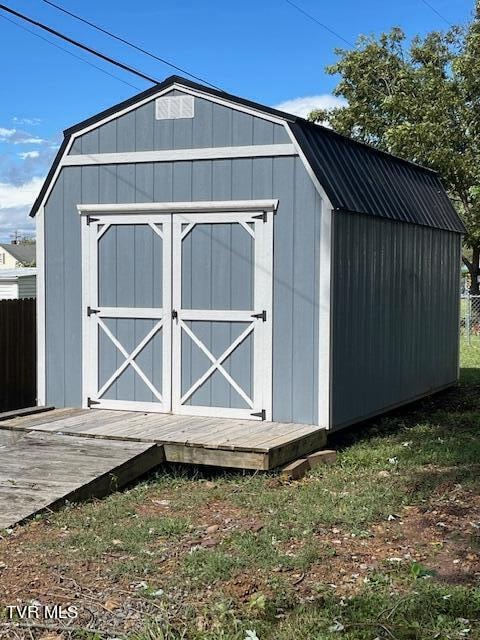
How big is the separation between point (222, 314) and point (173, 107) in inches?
84.6

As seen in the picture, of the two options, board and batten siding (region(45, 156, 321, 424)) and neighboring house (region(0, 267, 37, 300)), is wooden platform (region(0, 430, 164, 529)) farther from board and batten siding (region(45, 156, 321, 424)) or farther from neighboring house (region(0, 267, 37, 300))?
neighboring house (region(0, 267, 37, 300))

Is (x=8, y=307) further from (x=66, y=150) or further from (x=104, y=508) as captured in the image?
(x=104, y=508)

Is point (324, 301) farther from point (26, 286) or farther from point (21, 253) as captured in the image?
point (21, 253)

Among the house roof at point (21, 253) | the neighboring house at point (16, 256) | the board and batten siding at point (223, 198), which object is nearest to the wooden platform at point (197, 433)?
the board and batten siding at point (223, 198)

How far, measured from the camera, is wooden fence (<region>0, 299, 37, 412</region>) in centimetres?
990

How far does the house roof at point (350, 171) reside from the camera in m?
7.73

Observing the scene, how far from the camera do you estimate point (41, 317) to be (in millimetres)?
8953

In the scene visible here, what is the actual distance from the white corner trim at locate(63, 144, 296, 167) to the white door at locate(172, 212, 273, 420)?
0.57 meters

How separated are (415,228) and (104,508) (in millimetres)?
5555

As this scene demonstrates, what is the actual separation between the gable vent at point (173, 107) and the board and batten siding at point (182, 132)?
0.04 m

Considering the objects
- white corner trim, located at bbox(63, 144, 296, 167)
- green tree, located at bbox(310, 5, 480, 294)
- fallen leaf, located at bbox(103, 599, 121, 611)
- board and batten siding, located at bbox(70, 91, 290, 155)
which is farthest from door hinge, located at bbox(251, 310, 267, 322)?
green tree, located at bbox(310, 5, 480, 294)

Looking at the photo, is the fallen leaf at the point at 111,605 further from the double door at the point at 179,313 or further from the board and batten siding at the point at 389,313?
the board and batten siding at the point at 389,313

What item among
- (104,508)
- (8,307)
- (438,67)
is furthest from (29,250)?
(104,508)

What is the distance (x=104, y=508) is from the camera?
6.02 metres
